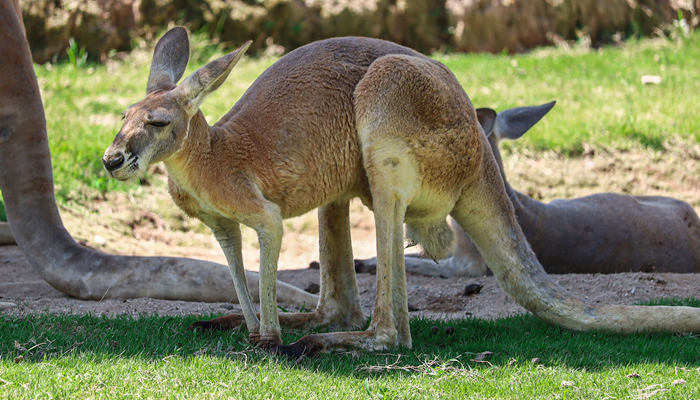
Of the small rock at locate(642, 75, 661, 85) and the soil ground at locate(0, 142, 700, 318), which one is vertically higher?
the small rock at locate(642, 75, 661, 85)

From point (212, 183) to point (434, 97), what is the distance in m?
1.13

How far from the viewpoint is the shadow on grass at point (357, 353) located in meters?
3.87

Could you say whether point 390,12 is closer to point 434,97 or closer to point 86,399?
point 434,97

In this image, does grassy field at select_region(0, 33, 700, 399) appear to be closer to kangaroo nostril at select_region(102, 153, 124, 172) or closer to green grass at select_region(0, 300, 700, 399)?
green grass at select_region(0, 300, 700, 399)

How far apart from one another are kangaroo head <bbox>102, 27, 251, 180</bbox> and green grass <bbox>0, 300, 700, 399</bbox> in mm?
812

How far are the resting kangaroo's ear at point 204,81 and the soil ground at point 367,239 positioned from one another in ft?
5.09

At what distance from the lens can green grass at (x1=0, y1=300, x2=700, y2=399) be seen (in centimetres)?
341

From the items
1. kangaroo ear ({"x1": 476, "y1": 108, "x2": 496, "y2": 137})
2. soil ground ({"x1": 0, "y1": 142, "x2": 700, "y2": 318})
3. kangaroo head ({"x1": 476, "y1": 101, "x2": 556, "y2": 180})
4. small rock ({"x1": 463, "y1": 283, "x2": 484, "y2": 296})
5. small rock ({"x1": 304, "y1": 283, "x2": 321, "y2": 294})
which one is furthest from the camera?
kangaroo head ({"x1": 476, "y1": 101, "x2": 556, "y2": 180})

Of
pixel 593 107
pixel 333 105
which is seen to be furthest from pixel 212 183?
pixel 593 107

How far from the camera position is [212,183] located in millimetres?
3863

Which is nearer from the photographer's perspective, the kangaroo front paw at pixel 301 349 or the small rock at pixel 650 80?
the kangaroo front paw at pixel 301 349

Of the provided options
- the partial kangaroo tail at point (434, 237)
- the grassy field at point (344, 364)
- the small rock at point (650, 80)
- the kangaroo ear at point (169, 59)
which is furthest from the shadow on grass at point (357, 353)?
the small rock at point (650, 80)

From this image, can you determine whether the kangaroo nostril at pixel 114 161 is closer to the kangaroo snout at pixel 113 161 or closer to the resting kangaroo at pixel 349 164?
the kangaroo snout at pixel 113 161

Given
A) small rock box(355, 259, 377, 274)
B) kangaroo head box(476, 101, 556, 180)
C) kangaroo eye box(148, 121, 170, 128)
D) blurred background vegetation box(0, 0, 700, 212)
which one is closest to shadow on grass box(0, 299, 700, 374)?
kangaroo eye box(148, 121, 170, 128)
